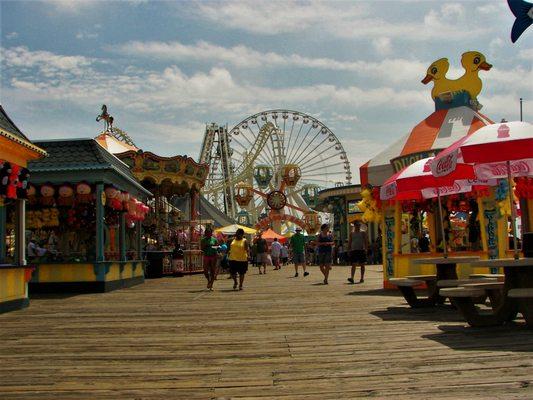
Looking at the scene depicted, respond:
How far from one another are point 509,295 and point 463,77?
28.5 ft

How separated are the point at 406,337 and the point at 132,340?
2.56 metres

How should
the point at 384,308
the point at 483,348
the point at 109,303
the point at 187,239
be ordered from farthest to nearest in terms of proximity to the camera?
1. the point at 187,239
2. the point at 109,303
3. the point at 384,308
4. the point at 483,348

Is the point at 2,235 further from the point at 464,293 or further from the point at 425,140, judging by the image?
the point at 425,140

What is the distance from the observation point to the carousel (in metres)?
21.0

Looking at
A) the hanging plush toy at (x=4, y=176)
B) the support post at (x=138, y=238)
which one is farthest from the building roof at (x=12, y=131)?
the support post at (x=138, y=238)

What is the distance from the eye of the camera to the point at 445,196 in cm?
1177

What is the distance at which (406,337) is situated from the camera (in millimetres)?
5711

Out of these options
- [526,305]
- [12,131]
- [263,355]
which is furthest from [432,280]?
[12,131]

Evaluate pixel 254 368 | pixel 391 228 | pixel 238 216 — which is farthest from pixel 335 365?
pixel 238 216

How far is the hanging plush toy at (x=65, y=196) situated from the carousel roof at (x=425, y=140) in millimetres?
6196

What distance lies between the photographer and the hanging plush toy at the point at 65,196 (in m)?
13.2

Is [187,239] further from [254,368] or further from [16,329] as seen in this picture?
[254,368]

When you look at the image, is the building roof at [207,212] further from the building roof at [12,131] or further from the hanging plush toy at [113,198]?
the building roof at [12,131]

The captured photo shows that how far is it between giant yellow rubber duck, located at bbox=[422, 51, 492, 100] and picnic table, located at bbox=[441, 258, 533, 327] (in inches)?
307
